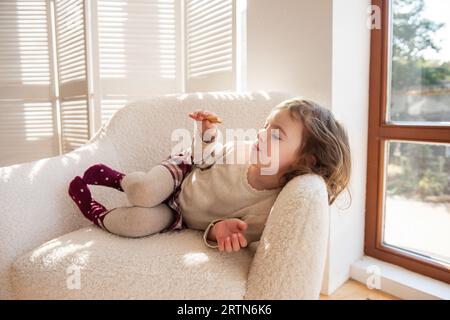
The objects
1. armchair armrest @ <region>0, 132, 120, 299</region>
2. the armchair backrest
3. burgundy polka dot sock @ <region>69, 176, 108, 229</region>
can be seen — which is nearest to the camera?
armchair armrest @ <region>0, 132, 120, 299</region>

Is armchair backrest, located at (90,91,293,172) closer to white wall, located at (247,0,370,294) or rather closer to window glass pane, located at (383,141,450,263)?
white wall, located at (247,0,370,294)

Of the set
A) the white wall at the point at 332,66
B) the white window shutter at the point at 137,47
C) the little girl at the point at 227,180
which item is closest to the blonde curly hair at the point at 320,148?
the little girl at the point at 227,180

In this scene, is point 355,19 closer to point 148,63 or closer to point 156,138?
point 156,138

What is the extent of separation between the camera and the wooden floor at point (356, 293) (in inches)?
53.4

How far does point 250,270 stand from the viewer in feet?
2.36

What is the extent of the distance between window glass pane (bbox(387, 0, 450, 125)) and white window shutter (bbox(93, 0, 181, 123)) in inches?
43.3

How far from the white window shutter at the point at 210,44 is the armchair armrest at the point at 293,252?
1108 millimetres

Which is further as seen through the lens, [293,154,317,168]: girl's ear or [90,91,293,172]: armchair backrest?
[90,91,293,172]: armchair backrest

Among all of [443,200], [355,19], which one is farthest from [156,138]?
[443,200]

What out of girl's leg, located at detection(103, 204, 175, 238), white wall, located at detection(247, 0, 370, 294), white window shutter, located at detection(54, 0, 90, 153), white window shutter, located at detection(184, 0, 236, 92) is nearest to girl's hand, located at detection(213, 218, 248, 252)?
girl's leg, located at detection(103, 204, 175, 238)

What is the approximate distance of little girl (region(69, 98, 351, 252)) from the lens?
892 millimetres

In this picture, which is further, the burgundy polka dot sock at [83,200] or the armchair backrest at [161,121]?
the armchair backrest at [161,121]

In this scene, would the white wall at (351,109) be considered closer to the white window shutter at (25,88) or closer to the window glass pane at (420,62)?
the window glass pane at (420,62)
